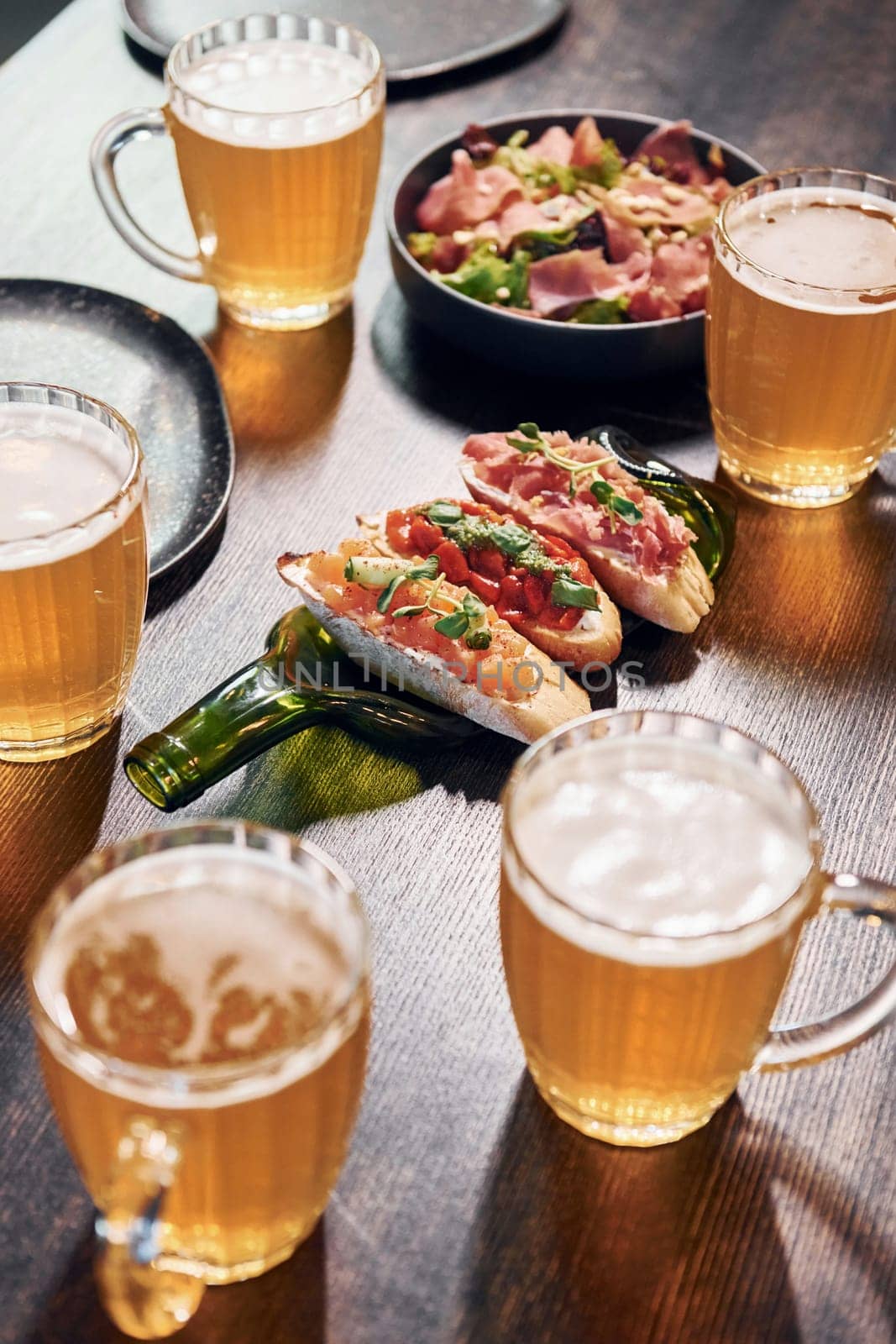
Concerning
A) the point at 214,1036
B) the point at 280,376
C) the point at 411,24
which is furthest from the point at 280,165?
the point at 214,1036

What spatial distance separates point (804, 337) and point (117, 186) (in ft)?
3.08

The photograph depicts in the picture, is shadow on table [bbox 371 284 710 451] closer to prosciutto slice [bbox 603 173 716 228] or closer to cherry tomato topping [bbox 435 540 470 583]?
prosciutto slice [bbox 603 173 716 228]

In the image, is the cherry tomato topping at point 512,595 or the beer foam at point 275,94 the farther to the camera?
the beer foam at point 275,94

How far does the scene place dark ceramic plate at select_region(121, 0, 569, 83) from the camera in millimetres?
2570

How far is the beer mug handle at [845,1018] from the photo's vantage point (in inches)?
41.4

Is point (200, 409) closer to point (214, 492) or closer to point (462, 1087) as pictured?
point (214, 492)

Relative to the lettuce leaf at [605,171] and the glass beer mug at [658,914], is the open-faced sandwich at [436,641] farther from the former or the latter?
the lettuce leaf at [605,171]

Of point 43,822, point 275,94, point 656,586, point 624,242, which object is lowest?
point 43,822

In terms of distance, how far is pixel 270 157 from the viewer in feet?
6.23

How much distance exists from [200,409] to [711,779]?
1.02 meters

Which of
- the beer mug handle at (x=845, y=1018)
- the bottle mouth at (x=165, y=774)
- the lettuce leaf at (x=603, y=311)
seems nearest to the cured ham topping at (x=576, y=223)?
the lettuce leaf at (x=603, y=311)

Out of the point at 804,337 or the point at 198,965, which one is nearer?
the point at 198,965

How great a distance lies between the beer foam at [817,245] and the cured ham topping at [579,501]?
0.89 ft

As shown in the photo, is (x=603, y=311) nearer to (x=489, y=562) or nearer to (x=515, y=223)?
(x=515, y=223)
